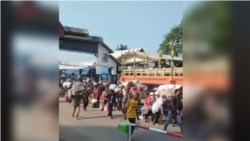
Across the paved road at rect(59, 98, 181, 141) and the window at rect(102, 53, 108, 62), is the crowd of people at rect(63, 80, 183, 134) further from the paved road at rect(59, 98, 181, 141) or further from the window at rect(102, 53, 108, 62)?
the window at rect(102, 53, 108, 62)

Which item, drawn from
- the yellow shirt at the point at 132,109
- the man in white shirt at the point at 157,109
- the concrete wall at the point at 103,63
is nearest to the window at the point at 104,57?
the concrete wall at the point at 103,63

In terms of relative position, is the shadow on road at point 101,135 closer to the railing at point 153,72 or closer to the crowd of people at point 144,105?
the crowd of people at point 144,105

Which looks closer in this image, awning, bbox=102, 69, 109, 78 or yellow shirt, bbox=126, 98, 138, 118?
yellow shirt, bbox=126, 98, 138, 118

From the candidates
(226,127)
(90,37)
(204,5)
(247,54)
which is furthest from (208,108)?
(90,37)

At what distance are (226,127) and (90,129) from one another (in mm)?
6430

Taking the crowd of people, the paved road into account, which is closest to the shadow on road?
the paved road

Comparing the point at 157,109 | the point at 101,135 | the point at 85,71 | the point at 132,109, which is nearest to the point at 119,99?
the point at 157,109

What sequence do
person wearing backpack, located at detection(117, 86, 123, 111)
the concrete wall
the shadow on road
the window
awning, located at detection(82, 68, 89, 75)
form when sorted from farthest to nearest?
awning, located at detection(82, 68, 89, 75) < the window < the concrete wall < person wearing backpack, located at detection(117, 86, 123, 111) < the shadow on road

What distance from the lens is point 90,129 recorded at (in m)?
7.02

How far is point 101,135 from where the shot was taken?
635 cm

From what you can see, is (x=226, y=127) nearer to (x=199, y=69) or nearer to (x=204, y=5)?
(x=199, y=69)

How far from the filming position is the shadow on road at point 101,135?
5.97m

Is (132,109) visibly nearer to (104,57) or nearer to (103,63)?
(103,63)

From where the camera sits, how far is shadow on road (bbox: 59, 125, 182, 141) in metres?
5.97
